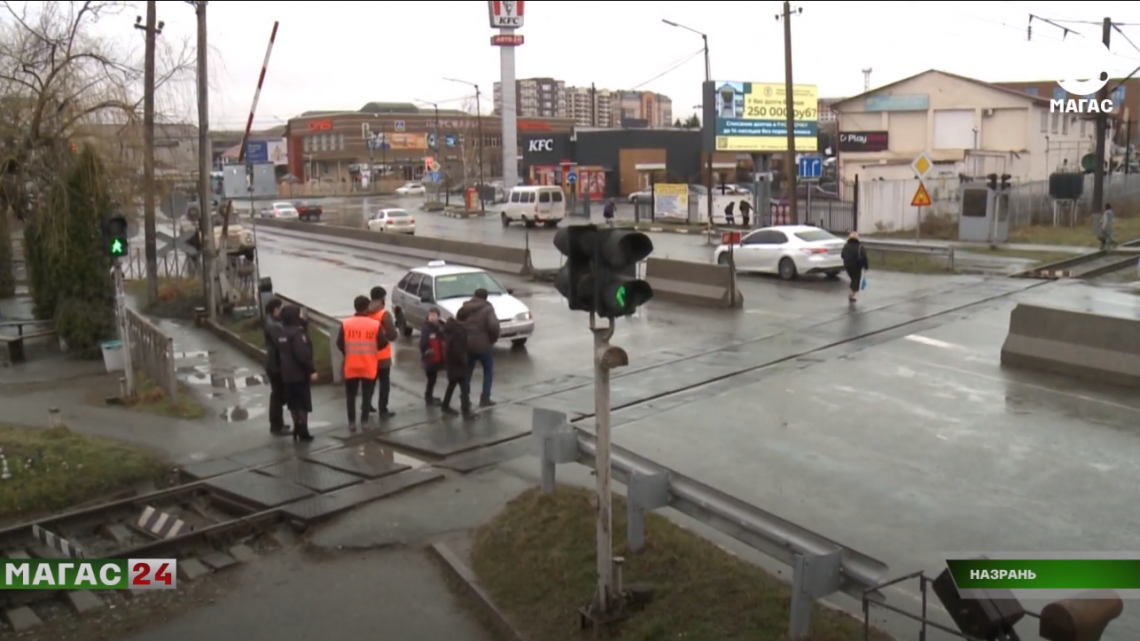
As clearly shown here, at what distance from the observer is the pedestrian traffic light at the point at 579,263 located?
702 cm

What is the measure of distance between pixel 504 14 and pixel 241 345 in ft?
245

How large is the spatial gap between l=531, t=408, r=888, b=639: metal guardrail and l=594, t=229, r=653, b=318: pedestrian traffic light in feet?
4.98

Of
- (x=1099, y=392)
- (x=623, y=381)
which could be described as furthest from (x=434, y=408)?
(x=1099, y=392)

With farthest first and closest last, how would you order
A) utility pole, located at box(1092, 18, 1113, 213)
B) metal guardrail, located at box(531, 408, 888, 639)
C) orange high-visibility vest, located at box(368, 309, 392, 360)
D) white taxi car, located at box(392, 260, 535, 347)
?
utility pole, located at box(1092, 18, 1113, 213), white taxi car, located at box(392, 260, 535, 347), orange high-visibility vest, located at box(368, 309, 392, 360), metal guardrail, located at box(531, 408, 888, 639)

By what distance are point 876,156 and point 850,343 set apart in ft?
134

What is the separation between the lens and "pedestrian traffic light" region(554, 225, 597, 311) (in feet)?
23.0

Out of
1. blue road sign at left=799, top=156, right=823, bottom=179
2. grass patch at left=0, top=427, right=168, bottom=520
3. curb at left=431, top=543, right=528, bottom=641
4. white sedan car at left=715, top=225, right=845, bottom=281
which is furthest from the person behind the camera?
blue road sign at left=799, top=156, right=823, bottom=179

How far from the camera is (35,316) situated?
22703 mm

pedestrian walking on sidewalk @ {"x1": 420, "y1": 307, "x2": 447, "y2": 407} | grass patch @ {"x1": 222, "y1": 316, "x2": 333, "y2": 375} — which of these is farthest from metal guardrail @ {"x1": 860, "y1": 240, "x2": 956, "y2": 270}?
pedestrian walking on sidewalk @ {"x1": 420, "y1": 307, "x2": 447, "y2": 407}

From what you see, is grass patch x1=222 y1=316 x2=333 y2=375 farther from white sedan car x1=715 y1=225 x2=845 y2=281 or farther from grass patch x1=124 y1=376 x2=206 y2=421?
white sedan car x1=715 y1=225 x2=845 y2=281

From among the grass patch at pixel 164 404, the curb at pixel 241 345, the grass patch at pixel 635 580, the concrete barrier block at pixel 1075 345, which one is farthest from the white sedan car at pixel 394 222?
the grass patch at pixel 635 580

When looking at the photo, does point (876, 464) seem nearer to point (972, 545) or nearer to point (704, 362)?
point (972, 545)

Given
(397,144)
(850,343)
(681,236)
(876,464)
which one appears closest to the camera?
(876,464)

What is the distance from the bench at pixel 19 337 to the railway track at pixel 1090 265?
23269 mm
